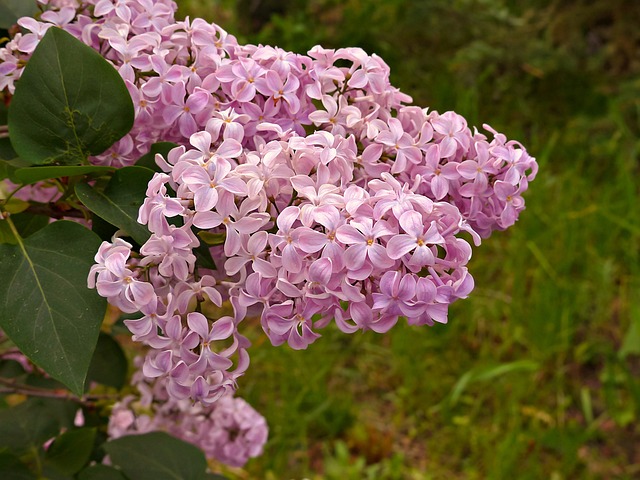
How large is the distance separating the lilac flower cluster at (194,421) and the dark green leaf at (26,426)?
11 centimetres

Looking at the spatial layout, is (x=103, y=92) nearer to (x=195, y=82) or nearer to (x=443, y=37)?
(x=195, y=82)

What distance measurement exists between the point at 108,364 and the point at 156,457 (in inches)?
7.2

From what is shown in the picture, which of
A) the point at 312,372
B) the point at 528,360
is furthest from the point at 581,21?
the point at 312,372

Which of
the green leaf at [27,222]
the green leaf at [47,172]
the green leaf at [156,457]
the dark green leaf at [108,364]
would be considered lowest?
the dark green leaf at [108,364]

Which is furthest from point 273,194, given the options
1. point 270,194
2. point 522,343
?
point 522,343

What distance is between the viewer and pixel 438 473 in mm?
1771

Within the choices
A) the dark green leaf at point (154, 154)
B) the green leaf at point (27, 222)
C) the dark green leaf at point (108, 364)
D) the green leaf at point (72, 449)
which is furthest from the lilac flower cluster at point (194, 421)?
the dark green leaf at point (154, 154)

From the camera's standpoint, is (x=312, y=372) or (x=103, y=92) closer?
(x=103, y=92)

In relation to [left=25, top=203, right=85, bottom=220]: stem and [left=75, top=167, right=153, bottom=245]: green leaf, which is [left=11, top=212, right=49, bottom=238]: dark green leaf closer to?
[left=25, top=203, right=85, bottom=220]: stem

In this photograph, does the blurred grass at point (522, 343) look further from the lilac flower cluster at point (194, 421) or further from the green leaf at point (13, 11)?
the green leaf at point (13, 11)

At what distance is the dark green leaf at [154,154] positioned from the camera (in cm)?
59

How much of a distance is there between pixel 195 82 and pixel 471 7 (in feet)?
7.46

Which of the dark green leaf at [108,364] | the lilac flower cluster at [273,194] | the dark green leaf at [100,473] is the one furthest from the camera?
the dark green leaf at [108,364]

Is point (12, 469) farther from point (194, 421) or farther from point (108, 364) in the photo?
point (194, 421)
